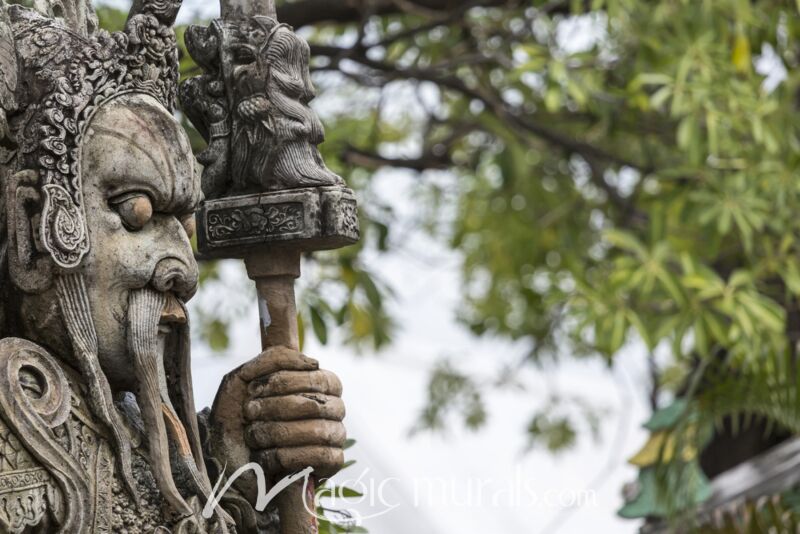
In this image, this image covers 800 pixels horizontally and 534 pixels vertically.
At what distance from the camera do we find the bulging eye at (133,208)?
2570mm

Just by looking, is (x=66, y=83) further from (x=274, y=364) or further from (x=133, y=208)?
(x=274, y=364)

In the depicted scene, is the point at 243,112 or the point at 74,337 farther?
the point at 243,112

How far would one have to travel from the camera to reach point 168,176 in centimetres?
261

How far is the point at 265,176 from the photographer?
9.41 ft

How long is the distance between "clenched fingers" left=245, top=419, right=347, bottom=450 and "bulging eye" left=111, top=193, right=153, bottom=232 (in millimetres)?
457

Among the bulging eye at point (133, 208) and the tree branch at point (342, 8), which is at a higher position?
the tree branch at point (342, 8)

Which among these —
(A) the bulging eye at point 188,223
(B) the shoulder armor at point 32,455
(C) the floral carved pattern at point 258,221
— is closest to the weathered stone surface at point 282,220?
(C) the floral carved pattern at point 258,221

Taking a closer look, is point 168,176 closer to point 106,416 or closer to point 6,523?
point 106,416

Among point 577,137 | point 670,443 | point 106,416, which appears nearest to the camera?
point 106,416

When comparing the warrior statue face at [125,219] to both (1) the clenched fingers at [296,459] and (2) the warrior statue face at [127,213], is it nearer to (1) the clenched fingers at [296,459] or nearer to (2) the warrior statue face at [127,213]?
(2) the warrior statue face at [127,213]

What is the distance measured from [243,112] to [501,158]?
144 inches

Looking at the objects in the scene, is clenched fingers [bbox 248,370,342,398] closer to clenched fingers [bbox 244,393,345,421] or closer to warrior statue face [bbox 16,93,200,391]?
clenched fingers [bbox 244,393,345,421]

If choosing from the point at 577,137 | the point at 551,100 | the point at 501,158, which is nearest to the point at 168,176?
the point at 551,100

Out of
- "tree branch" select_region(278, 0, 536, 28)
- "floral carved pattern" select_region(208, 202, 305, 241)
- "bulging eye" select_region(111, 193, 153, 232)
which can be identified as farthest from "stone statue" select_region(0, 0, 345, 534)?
"tree branch" select_region(278, 0, 536, 28)
